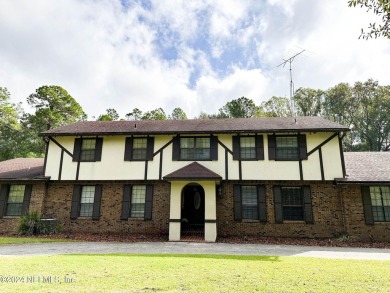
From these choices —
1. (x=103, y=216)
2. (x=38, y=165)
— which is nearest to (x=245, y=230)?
(x=103, y=216)

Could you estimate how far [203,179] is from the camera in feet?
40.6

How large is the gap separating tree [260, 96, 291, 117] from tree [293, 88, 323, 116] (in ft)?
5.62

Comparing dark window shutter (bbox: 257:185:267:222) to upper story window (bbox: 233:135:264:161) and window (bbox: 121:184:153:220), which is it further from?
window (bbox: 121:184:153:220)

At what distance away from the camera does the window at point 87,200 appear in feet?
46.9

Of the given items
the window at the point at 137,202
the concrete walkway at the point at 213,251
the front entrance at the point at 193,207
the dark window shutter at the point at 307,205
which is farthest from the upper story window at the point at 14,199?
the dark window shutter at the point at 307,205

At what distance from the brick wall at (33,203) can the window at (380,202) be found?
18228mm

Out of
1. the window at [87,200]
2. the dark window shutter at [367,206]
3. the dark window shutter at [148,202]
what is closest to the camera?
the dark window shutter at [367,206]

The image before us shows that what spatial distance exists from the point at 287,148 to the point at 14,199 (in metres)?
16.3

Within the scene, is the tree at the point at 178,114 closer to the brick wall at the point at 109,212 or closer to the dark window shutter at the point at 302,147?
the brick wall at the point at 109,212

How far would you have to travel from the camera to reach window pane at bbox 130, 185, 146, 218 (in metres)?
14.0

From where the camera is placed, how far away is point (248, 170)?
13688 mm

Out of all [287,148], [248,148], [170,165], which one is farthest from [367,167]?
[170,165]

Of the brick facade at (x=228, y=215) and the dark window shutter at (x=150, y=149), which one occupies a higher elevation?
the dark window shutter at (x=150, y=149)

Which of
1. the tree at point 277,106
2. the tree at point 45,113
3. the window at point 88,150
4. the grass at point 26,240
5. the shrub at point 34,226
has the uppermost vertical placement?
the tree at point 277,106
